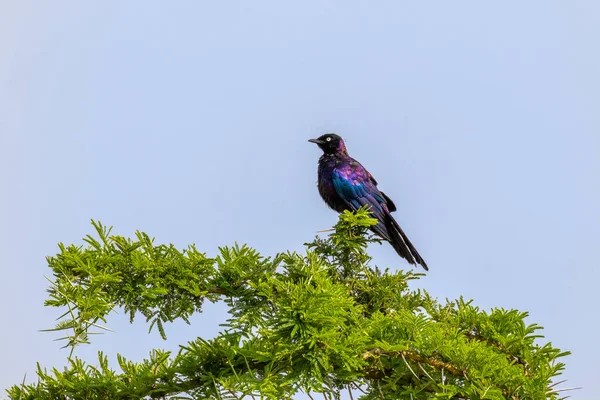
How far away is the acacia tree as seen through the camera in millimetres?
3113

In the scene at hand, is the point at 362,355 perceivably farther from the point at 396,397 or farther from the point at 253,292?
the point at 253,292

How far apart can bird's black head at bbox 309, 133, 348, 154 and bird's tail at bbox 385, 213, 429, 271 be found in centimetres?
197

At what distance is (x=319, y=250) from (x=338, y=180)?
9.90ft

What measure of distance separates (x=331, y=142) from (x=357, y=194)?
1.45 m

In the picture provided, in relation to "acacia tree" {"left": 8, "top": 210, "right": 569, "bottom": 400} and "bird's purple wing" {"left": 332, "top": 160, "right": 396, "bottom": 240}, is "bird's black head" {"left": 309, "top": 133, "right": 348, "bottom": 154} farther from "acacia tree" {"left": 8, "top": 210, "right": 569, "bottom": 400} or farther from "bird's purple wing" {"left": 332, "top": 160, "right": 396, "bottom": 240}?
"acacia tree" {"left": 8, "top": 210, "right": 569, "bottom": 400}

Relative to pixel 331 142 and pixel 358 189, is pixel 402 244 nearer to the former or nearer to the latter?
pixel 358 189

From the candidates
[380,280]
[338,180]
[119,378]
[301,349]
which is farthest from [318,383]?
[338,180]

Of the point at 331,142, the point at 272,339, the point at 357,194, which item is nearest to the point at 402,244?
the point at 357,194

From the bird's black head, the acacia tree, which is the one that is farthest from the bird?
the acacia tree

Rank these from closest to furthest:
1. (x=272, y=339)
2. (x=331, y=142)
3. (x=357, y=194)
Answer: (x=272, y=339), (x=357, y=194), (x=331, y=142)

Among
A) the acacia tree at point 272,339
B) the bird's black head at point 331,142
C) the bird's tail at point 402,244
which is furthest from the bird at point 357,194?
the acacia tree at point 272,339

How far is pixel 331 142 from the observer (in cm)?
870

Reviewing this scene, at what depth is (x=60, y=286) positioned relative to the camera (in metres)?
3.42

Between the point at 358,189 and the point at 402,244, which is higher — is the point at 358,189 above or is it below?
above
